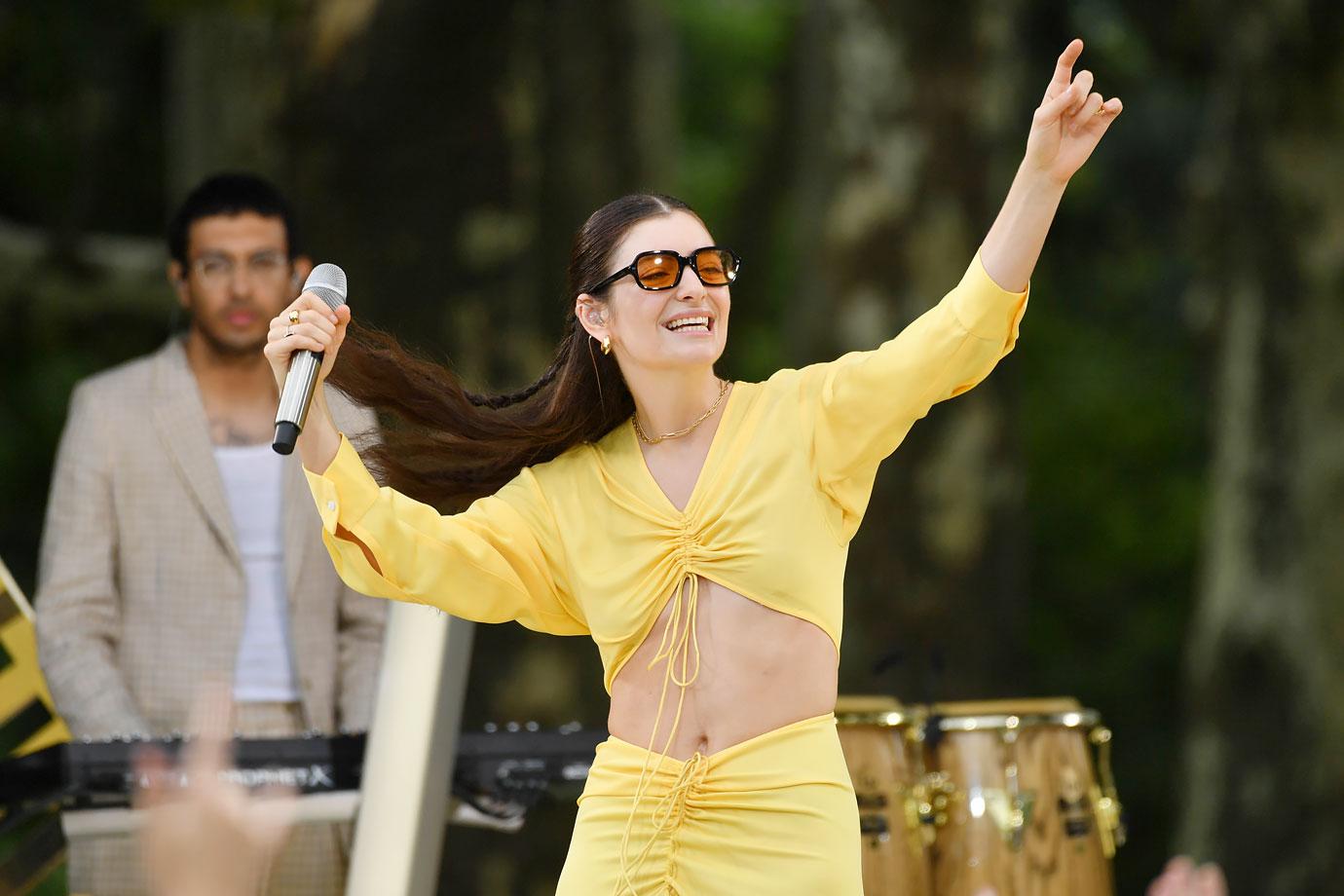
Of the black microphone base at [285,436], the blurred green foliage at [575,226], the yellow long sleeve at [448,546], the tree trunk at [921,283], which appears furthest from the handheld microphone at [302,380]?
the tree trunk at [921,283]

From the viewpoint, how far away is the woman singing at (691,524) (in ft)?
11.1

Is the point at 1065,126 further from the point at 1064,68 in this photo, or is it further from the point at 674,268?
the point at 674,268

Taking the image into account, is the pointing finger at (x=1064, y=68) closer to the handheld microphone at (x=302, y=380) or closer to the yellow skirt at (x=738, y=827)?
the yellow skirt at (x=738, y=827)

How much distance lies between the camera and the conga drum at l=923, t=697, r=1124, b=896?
529 centimetres

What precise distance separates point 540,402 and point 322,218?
14.8 feet

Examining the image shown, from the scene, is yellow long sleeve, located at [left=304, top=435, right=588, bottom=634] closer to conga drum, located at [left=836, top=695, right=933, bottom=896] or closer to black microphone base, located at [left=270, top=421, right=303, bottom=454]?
black microphone base, located at [left=270, top=421, right=303, bottom=454]

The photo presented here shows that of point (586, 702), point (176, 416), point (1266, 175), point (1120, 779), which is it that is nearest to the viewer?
point (176, 416)

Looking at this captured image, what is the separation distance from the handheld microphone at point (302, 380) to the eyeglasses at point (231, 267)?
198 centimetres

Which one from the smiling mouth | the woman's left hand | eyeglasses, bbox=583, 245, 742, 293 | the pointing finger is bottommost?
the smiling mouth

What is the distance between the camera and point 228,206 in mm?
5465

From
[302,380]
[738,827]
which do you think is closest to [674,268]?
[302,380]

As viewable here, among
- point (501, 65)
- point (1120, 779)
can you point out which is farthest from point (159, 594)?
point (1120, 779)

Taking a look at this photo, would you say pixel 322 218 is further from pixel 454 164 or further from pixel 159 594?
pixel 159 594

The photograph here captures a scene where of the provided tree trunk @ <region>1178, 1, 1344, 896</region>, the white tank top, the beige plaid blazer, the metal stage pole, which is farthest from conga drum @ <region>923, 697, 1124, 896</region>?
tree trunk @ <region>1178, 1, 1344, 896</region>
